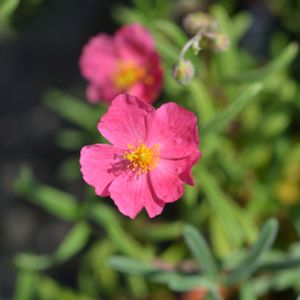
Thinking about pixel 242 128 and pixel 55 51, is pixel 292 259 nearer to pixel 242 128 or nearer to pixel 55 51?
pixel 242 128

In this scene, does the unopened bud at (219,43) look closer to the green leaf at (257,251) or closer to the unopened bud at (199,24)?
the unopened bud at (199,24)

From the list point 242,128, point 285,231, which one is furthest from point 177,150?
point 285,231

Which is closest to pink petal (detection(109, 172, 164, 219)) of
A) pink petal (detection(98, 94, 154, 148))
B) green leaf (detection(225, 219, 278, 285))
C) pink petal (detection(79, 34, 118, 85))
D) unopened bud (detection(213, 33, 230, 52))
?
pink petal (detection(98, 94, 154, 148))

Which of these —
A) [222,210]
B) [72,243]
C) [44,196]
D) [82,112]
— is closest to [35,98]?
Result: [82,112]

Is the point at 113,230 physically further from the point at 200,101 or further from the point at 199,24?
the point at 199,24

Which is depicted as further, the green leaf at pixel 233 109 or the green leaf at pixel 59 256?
the green leaf at pixel 59 256

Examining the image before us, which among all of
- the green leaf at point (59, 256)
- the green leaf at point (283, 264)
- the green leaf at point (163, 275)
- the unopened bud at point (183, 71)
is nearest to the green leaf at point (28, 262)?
the green leaf at point (59, 256)
